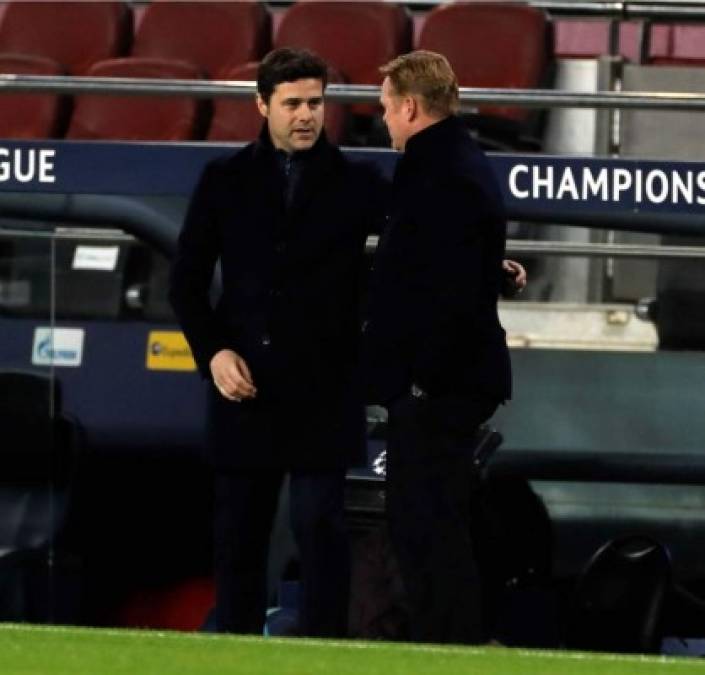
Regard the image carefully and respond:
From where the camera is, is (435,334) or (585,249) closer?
(435,334)

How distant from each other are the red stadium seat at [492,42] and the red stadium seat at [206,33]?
2.30ft

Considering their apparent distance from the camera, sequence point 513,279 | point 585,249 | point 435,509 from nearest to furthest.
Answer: point 435,509
point 513,279
point 585,249

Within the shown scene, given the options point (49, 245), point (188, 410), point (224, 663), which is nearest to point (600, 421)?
point (188, 410)

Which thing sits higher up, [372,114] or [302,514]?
[372,114]

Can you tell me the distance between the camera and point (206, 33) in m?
9.44

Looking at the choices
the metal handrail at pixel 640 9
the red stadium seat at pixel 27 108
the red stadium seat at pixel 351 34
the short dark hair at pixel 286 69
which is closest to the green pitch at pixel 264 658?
the short dark hair at pixel 286 69

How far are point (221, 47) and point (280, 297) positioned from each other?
11.9 feet

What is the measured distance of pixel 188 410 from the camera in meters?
7.93

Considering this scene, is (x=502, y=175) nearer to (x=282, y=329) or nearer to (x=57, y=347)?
(x=282, y=329)

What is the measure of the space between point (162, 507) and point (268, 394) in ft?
7.54

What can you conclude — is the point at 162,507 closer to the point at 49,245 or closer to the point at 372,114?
the point at 49,245

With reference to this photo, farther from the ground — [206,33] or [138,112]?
[206,33]

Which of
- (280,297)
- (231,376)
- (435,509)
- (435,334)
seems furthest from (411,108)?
(435,509)

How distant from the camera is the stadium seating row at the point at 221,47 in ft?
29.0
